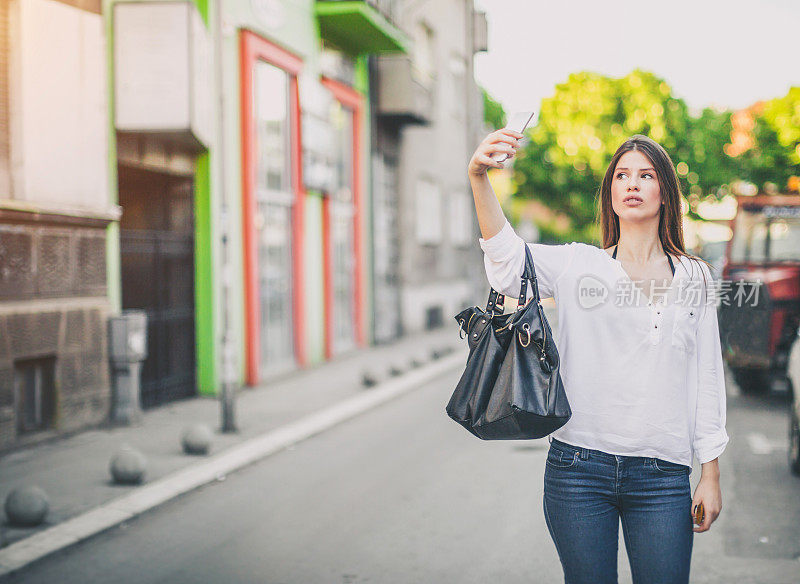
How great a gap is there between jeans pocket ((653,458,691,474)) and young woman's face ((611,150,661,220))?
71cm

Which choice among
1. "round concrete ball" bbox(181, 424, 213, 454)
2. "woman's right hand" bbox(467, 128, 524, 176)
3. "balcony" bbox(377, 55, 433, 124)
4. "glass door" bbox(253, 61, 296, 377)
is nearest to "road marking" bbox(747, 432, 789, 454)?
"round concrete ball" bbox(181, 424, 213, 454)

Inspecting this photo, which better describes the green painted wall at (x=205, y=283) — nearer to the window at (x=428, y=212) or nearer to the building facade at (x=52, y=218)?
the building facade at (x=52, y=218)

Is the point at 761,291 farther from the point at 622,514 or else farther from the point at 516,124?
the point at 516,124

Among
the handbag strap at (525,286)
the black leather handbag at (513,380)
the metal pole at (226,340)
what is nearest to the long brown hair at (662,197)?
the handbag strap at (525,286)

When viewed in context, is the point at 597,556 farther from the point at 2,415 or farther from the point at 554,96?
the point at 554,96

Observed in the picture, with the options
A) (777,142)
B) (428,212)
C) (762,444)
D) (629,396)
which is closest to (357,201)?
(428,212)

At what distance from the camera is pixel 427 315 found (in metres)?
22.7

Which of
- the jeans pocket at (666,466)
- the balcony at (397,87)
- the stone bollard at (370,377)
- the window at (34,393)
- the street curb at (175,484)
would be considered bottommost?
the street curb at (175,484)

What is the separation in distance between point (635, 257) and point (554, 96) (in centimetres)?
4266

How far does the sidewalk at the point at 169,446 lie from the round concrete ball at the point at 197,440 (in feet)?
0.29

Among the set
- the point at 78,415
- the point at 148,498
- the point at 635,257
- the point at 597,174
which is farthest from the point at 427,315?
the point at 597,174

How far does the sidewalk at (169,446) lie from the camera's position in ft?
20.8

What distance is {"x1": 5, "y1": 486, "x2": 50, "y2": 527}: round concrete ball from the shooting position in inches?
229

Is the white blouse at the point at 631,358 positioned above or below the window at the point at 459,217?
below
